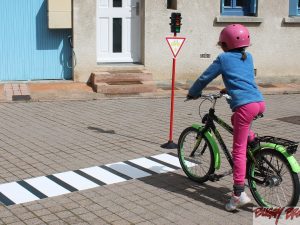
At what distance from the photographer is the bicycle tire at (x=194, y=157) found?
5957mm

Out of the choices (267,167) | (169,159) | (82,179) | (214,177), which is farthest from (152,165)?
(267,167)

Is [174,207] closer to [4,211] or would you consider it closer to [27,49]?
[4,211]

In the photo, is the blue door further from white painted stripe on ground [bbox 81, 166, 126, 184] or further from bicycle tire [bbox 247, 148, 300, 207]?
bicycle tire [bbox 247, 148, 300, 207]

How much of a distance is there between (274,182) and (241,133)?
0.57 metres

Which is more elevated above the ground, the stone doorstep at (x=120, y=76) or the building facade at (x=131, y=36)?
the building facade at (x=131, y=36)

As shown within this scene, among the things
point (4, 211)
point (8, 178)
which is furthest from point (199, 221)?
point (8, 178)

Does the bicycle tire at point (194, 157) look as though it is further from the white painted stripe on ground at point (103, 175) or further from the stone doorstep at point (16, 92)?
the stone doorstep at point (16, 92)

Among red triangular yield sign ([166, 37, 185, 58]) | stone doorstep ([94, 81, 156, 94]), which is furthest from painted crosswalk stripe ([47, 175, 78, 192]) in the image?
stone doorstep ([94, 81, 156, 94])

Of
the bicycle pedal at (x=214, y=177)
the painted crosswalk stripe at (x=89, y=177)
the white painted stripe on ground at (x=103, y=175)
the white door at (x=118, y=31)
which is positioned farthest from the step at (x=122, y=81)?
the bicycle pedal at (x=214, y=177)

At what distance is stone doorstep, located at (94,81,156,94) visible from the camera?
1204 cm

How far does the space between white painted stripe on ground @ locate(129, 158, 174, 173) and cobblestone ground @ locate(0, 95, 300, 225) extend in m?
0.18

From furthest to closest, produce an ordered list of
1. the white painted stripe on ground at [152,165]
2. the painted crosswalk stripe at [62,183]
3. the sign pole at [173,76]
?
the sign pole at [173,76] → the white painted stripe on ground at [152,165] → the painted crosswalk stripe at [62,183]

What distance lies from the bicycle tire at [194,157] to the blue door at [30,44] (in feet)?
22.9

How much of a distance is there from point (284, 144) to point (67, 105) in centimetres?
670
